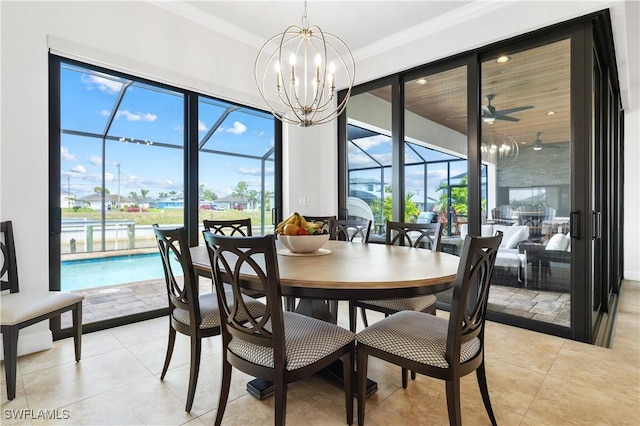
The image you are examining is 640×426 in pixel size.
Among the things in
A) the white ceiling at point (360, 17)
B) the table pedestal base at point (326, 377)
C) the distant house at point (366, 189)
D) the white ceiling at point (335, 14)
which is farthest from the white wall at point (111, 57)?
the table pedestal base at point (326, 377)

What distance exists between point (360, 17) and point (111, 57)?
2222mm

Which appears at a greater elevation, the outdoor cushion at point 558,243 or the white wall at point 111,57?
the white wall at point 111,57

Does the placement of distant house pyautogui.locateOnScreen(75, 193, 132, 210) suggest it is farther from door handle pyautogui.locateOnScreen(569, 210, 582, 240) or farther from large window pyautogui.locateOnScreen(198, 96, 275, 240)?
door handle pyautogui.locateOnScreen(569, 210, 582, 240)

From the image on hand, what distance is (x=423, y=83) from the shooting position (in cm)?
368

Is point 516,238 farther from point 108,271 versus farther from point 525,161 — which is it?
point 108,271

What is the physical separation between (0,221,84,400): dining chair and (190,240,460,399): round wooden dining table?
871 mm

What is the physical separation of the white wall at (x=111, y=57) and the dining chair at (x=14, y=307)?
4.5 inches

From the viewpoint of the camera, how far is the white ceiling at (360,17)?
3.04m

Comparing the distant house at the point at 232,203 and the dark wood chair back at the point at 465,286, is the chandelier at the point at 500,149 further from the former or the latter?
the distant house at the point at 232,203

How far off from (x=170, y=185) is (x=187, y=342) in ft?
4.99

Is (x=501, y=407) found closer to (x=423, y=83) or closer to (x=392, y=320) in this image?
(x=392, y=320)

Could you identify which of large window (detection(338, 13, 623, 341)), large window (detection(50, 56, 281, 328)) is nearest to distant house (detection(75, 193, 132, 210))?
large window (detection(50, 56, 281, 328))

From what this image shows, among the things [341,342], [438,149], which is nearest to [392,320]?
[341,342]

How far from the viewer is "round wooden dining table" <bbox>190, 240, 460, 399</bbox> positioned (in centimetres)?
139
